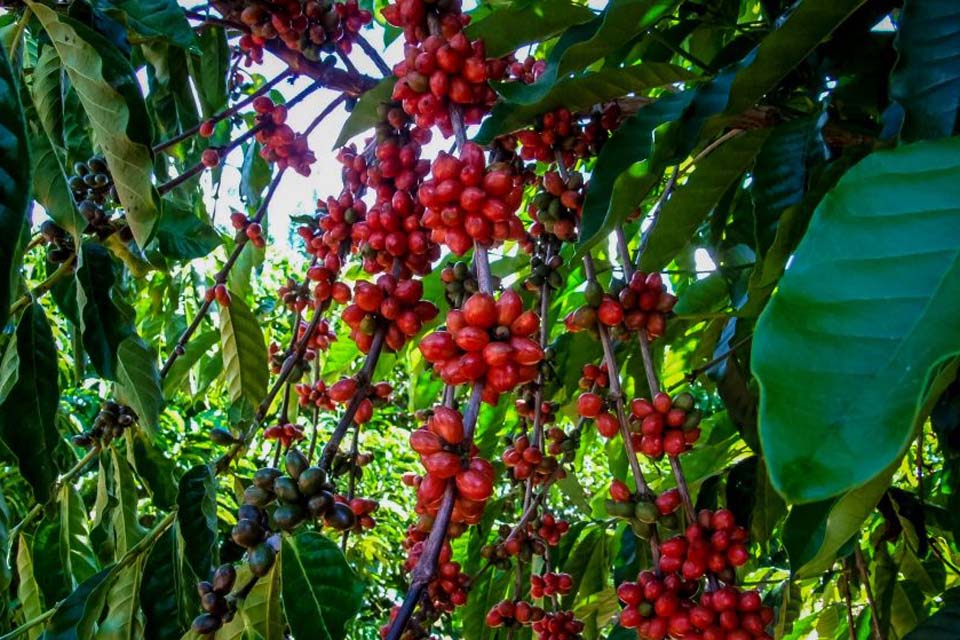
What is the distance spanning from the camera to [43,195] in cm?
87

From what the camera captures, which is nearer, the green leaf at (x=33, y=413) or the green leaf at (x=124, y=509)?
the green leaf at (x=33, y=413)

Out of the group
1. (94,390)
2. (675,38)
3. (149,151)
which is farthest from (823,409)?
(94,390)

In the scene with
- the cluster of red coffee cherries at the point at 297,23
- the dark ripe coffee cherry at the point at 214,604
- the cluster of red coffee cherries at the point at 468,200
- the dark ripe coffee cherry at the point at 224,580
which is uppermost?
the cluster of red coffee cherries at the point at 297,23

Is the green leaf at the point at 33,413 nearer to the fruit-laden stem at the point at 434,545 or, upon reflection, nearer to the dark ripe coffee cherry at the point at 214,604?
the dark ripe coffee cherry at the point at 214,604

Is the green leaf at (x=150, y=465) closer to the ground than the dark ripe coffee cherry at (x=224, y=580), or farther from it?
farther from it

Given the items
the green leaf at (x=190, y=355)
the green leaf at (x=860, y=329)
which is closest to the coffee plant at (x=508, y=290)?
the green leaf at (x=860, y=329)

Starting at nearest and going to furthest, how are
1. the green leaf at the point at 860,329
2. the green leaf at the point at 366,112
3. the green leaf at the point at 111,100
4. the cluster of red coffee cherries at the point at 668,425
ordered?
the green leaf at the point at 860,329, the green leaf at the point at 111,100, the cluster of red coffee cherries at the point at 668,425, the green leaf at the point at 366,112

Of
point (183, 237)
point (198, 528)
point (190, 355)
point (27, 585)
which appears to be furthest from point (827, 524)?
point (190, 355)

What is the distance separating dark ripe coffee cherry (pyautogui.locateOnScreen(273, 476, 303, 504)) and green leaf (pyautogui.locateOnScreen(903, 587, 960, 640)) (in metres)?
0.81

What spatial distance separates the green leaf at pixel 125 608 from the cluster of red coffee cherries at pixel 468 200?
1.67ft

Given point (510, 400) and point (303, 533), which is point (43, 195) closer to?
point (303, 533)

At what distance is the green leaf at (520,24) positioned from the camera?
3.39 ft

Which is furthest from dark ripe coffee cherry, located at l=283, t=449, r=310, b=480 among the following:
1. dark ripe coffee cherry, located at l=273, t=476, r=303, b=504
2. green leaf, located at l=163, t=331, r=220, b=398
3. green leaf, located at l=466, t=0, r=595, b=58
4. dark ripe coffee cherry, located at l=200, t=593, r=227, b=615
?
green leaf, located at l=163, t=331, r=220, b=398

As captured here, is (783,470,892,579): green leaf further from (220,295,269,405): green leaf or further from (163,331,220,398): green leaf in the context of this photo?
(163,331,220,398): green leaf
